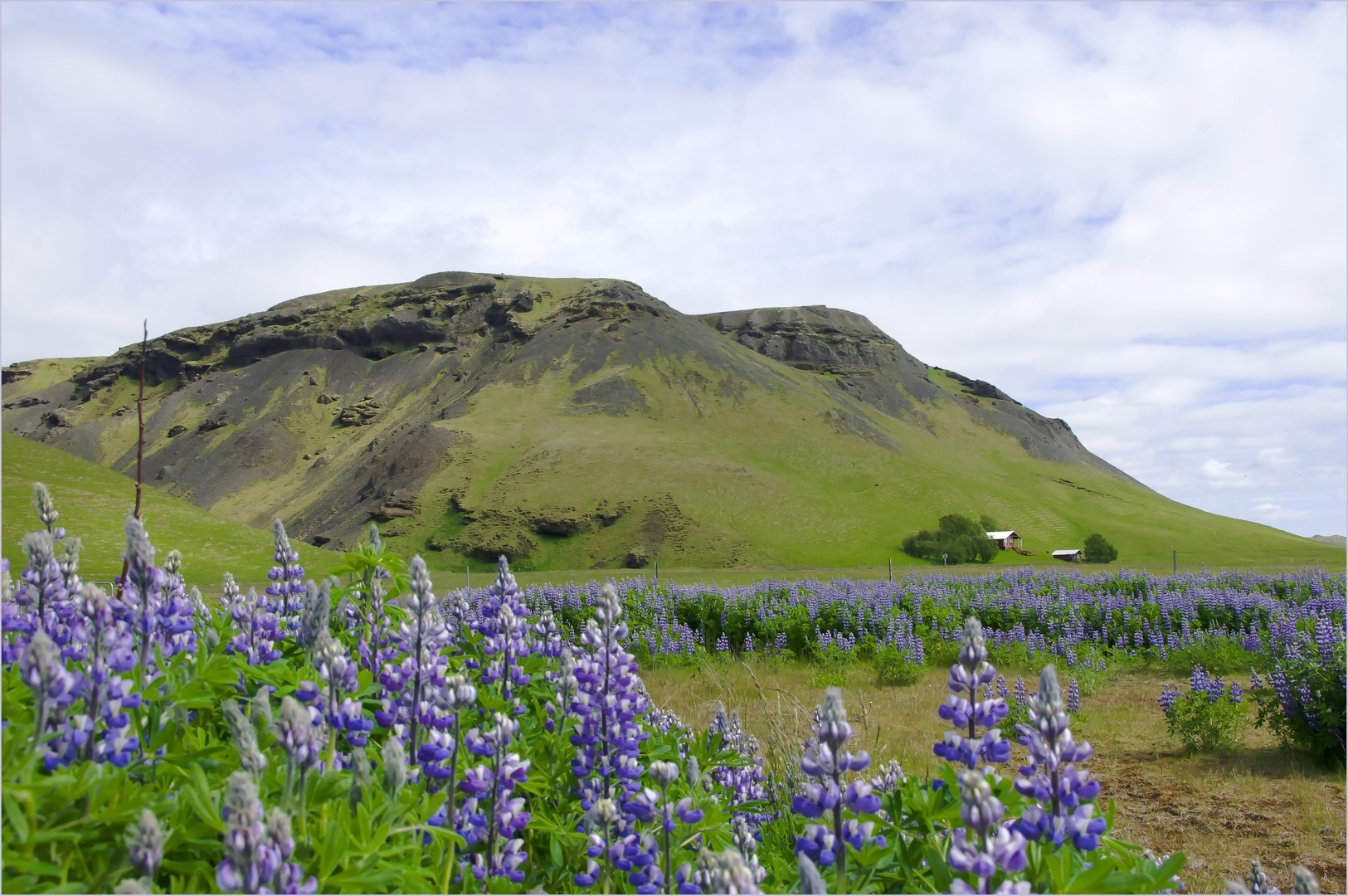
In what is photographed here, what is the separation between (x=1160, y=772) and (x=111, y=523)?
23402 millimetres

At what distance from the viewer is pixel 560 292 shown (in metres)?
136

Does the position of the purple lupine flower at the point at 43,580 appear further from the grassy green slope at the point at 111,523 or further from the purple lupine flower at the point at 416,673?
the grassy green slope at the point at 111,523

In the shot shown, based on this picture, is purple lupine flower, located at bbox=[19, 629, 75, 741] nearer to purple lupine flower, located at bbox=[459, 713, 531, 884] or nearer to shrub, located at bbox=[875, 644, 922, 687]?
purple lupine flower, located at bbox=[459, 713, 531, 884]

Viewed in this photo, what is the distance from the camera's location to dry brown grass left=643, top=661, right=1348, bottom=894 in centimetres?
589

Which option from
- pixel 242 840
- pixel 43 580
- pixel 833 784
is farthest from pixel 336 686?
pixel 833 784

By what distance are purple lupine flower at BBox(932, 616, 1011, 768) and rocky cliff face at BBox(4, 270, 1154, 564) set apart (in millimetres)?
63399

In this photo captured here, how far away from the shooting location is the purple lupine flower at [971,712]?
2326 mm

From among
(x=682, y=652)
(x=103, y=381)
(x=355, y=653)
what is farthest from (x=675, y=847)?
(x=103, y=381)

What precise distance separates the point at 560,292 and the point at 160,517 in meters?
116

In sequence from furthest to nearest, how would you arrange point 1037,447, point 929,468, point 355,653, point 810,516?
point 1037,447 < point 929,468 < point 810,516 < point 355,653

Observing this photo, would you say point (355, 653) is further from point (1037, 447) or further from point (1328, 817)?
point (1037, 447)

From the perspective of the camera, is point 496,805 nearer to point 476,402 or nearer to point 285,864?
point 285,864

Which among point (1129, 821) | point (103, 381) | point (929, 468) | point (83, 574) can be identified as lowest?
point (1129, 821)

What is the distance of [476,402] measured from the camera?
9900 centimetres
